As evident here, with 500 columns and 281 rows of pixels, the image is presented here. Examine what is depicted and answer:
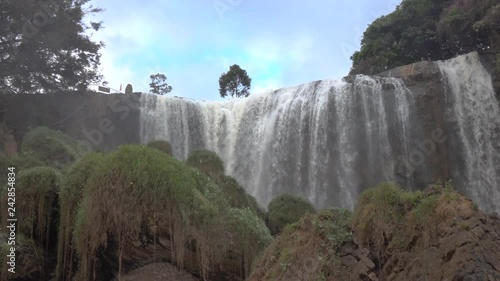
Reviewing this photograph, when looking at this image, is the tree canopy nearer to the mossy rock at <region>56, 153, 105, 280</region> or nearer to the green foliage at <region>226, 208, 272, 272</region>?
the green foliage at <region>226, 208, 272, 272</region>

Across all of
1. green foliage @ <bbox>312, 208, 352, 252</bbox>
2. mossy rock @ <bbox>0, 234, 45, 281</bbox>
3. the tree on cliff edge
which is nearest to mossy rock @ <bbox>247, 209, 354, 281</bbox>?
green foliage @ <bbox>312, 208, 352, 252</bbox>

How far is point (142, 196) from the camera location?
28.2ft

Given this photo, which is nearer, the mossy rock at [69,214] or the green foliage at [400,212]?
the green foliage at [400,212]

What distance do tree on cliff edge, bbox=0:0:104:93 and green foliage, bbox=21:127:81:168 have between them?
4902 millimetres

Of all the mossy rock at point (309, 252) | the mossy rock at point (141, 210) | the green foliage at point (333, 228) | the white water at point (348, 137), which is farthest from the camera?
the white water at point (348, 137)

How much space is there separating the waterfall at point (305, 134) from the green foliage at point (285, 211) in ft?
23.6

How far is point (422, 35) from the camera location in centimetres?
3039

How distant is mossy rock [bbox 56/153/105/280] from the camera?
380 inches

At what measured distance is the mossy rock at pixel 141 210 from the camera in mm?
8555

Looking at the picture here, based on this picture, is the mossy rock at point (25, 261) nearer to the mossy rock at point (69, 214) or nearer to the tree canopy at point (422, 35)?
the mossy rock at point (69, 214)

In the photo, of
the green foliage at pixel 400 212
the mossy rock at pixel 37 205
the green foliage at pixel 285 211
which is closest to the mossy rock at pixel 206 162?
the green foliage at pixel 285 211

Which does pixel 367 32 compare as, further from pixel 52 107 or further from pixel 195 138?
pixel 52 107

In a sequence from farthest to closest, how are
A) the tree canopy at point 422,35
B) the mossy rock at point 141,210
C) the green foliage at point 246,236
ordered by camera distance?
the tree canopy at point 422,35 → the green foliage at point 246,236 → the mossy rock at point 141,210

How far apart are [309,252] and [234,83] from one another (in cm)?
3672
